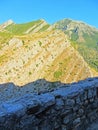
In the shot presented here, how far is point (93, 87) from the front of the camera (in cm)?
969

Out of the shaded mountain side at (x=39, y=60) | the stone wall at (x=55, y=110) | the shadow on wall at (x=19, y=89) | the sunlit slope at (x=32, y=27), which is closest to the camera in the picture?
the stone wall at (x=55, y=110)

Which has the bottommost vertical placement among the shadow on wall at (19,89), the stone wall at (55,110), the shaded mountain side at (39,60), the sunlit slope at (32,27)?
the stone wall at (55,110)

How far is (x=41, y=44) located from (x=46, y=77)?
22.8 ft

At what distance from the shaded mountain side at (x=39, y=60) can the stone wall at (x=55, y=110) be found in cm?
4265

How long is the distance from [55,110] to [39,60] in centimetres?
5578

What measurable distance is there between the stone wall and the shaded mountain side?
4265 centimetres

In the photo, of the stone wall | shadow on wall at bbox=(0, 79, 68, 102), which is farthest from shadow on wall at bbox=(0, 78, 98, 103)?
the stone wall

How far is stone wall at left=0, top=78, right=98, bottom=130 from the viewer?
654 cm

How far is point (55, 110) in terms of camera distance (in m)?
7.86

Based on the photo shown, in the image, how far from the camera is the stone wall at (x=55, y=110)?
21.4ft

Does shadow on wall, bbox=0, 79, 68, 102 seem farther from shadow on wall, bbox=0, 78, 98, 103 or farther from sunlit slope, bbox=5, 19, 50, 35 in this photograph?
sunlit slope, bbox=5, 19, 50, 35

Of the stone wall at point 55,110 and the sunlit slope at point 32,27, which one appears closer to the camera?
the stone wall at point 55,110

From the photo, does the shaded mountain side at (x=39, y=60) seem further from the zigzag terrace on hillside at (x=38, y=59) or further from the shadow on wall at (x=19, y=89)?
the shadow on wall at (x=19, y=89)

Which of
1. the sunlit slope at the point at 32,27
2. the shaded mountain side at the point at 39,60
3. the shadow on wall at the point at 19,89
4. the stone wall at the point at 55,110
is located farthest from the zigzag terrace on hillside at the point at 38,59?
the stone wall at the point at 55,110
